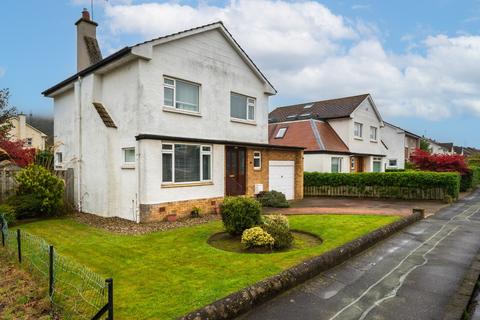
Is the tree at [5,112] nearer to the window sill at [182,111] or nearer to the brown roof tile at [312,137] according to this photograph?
the window sill at [182,111]

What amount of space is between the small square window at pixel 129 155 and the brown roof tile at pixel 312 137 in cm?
1529

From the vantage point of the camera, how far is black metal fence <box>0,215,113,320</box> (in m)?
4.57

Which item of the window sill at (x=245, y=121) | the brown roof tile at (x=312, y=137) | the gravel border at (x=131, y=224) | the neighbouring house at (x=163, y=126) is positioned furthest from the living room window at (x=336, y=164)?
the gravel border at (x=131, y=224)

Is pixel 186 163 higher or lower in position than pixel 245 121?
lower

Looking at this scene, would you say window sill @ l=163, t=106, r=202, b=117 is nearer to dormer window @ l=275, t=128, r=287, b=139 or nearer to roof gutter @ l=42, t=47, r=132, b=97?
roof gutter @ l=42, t=47, r=132, b=97

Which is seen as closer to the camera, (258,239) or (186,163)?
(258,239)

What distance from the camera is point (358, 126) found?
28.4 m

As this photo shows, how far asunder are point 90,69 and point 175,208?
7.27 metres

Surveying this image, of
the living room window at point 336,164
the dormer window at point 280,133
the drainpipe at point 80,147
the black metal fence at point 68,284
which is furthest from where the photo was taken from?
the dormer window at point 280,133

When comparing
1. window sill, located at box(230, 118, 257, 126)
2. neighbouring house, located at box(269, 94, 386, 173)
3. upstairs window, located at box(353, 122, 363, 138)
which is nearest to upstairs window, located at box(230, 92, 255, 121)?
window sill, located at box(230, 118, 257, 126)

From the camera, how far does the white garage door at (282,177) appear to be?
17.9 m

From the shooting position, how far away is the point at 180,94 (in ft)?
45.1

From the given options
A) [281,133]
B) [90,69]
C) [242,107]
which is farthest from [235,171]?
[281,133]

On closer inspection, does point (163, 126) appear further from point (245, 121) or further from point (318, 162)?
point (318, 162)
